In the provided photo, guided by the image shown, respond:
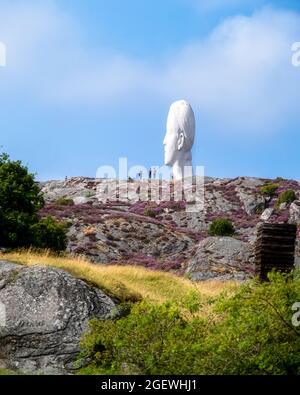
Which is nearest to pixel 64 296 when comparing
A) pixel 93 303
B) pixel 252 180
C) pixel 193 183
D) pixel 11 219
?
pixel 93 303

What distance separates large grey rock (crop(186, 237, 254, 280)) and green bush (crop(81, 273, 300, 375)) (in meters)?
22.5

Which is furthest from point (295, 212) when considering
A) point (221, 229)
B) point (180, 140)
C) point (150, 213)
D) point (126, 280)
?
point (126, 280)

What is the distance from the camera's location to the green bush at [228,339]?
14.1 m

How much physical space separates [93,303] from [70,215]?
35731mm

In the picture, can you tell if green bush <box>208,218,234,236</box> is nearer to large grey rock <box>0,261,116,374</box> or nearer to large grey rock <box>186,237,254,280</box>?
large grey rock <box>186,237,254,280</box>

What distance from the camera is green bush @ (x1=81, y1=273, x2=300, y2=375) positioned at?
1409cm

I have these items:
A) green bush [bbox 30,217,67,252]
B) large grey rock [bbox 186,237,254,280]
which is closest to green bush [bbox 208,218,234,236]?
large grey rock [bbox 186,237,254,280]

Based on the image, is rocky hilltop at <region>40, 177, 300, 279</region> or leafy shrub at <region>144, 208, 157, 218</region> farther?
leafy shrub at <region>144, 208, 157, 218</region>

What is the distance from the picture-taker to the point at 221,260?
43719 mm

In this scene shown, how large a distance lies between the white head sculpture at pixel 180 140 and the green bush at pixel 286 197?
12227 mm

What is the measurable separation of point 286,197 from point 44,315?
5541 centimetres

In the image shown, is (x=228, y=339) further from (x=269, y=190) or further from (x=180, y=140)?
(x=180, y=140)
